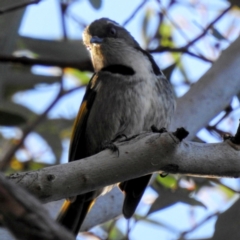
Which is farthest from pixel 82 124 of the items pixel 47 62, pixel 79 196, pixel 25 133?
pixel 25 133

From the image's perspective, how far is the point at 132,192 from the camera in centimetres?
229

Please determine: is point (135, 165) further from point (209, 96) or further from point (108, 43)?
point (108, 43)

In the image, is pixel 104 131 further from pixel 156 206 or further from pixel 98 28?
pixel 98 28

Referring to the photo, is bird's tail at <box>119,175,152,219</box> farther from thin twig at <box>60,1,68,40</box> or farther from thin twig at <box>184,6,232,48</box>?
thin twig at <box>60,1,68,40</box>

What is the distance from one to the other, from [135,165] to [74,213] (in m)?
0.88

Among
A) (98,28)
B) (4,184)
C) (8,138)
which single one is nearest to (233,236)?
(98,28)

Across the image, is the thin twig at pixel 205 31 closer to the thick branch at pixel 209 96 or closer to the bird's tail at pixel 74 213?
the thick branch at pixel 209 96

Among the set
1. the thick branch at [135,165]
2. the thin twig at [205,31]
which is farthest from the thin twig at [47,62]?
the thick branch at [135,165]

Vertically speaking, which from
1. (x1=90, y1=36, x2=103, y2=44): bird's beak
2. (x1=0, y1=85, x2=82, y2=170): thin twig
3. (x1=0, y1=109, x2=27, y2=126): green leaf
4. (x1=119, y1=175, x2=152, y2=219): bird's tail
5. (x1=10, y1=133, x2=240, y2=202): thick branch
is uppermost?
Answer: (x1=10, y1=133, x2=240, y2=202): thick branch

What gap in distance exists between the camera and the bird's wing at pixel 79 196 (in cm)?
230

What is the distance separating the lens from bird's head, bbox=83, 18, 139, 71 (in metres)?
2.82

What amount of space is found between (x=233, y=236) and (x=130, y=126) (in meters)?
0.65

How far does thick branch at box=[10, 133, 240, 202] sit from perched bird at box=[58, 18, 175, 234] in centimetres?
76

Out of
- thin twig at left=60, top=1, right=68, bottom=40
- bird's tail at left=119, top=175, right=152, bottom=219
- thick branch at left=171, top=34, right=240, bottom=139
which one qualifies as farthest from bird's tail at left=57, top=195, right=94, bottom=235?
thin twig at left=60, top=1, right=68, bottom=40
